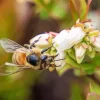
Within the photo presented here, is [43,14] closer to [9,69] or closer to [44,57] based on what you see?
[44,57]

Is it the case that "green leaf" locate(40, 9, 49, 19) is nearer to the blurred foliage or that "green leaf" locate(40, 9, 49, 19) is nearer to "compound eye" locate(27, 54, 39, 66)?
the blurred foliage

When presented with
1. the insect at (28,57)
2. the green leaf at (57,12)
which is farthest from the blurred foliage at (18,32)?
the insect at (28,57)

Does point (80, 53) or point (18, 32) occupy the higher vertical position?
point (18, 32)

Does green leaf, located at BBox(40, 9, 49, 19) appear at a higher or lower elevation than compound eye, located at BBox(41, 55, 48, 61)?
higher

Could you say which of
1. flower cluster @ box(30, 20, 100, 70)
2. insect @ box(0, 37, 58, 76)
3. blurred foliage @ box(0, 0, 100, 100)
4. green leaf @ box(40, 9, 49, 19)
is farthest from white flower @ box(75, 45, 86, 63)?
green leaf @ box(40, 9, 49, 19)

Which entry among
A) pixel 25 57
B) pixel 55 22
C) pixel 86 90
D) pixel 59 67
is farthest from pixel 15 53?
pixel 55 22

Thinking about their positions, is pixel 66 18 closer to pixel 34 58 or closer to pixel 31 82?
pixel 31 82

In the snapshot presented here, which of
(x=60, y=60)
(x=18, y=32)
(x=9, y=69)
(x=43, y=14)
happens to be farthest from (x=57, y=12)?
(x=9, y=69)
